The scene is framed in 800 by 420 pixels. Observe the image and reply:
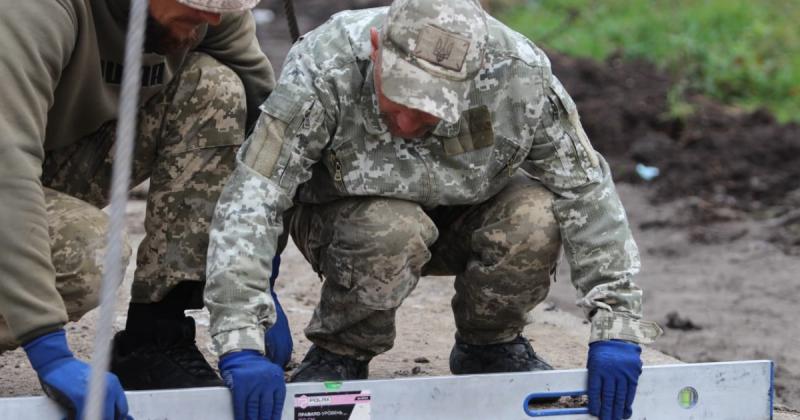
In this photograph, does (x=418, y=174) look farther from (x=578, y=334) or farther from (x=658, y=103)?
(x=658, y=103)

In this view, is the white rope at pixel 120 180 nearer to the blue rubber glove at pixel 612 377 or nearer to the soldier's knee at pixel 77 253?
the soldier's knee at pixel 77 253

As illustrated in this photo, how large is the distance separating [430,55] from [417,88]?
0.08 meters

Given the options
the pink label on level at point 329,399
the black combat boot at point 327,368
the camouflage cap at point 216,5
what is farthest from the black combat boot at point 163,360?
the camouflage cap at point 216,5

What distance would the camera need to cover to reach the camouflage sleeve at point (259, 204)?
2.79 metres

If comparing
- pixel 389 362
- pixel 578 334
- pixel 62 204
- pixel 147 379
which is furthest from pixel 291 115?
pixel 578 334

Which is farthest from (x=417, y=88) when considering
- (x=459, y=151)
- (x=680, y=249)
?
(x=680, y=249)

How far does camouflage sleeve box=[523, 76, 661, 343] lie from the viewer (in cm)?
304

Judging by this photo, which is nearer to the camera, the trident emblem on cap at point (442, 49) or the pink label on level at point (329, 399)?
the trident emblem on cap at point (442, 49)

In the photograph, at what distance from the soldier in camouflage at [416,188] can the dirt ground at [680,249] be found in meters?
0.58

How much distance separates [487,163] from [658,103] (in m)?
5.51

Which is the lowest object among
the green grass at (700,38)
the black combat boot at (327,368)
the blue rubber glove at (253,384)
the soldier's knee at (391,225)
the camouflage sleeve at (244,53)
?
the green grass at (700,38)

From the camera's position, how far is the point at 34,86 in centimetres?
268

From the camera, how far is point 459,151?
10.2 ft

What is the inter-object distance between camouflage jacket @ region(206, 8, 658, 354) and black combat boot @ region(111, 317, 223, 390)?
44 centimetres
